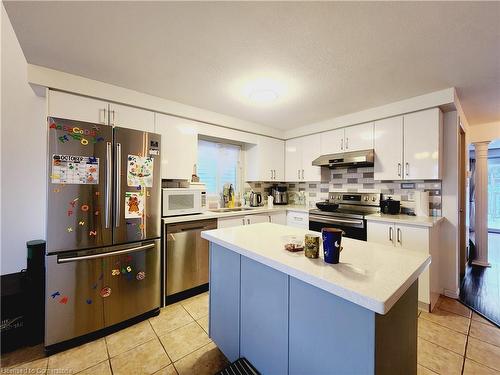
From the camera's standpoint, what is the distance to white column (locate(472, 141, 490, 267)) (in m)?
3.37

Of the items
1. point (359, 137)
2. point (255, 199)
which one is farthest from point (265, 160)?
point (359, 137)

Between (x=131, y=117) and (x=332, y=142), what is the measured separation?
2.69 m

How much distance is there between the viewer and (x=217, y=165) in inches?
137

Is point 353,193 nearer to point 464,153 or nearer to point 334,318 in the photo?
point 464,153

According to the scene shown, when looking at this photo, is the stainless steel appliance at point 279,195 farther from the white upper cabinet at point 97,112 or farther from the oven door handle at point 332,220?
the white upper cabinet at point 97,112

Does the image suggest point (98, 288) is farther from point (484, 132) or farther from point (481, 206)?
point (484, 132)

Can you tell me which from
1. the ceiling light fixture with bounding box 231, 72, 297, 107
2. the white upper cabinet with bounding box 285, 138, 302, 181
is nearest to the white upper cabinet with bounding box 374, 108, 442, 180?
the white upper cabinet with bounding box 285, 138, 302, 181

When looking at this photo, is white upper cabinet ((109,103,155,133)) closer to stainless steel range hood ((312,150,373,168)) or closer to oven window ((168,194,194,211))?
oven window ((168,194,194,211))

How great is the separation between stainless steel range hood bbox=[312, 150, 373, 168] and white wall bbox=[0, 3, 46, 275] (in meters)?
3.37

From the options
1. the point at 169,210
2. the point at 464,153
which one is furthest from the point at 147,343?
the point at 464,153

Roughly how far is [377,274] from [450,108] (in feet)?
8.36

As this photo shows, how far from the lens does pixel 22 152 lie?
2092 mm

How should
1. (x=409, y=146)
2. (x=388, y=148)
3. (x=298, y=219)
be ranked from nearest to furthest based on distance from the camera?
(x=409, y=146) → (x=388, y=148) → (x=298, y=219)

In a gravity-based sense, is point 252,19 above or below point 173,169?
above
